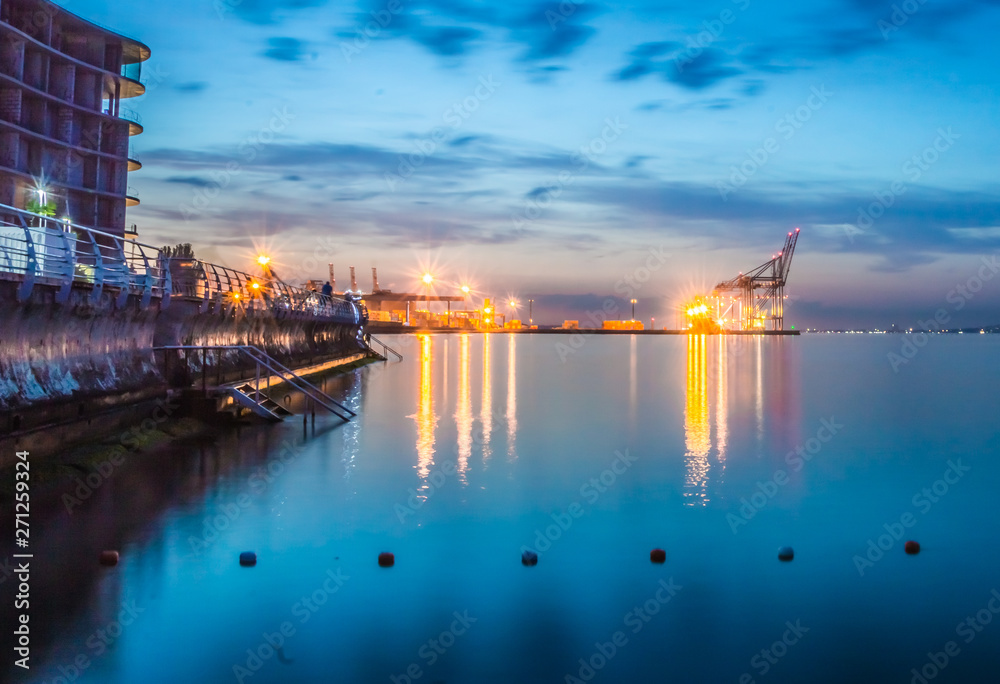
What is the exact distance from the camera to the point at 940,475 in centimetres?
1912

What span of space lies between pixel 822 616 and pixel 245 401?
1706cm

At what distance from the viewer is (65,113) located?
58094 mm

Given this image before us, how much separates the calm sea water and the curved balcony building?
139ft

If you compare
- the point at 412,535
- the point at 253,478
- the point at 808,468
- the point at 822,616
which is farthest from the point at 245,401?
the point at 822,616

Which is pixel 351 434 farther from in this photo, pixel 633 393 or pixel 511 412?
pixel 633 393

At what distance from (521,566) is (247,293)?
23750 mm

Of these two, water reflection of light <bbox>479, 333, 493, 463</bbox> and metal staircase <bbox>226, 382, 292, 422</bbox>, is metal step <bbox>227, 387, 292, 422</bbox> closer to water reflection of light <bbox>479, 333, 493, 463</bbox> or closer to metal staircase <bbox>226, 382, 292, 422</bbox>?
metal staircase <bbox>226, 382, 292, 422</bbox>

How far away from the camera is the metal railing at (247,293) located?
26297 millimetres

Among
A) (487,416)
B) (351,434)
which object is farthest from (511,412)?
(351,434)

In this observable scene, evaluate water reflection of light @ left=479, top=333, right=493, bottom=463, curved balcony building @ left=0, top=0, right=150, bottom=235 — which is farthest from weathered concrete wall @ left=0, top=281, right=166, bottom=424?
curved balcony building @ left=0, top=0, right=150, bottom=235

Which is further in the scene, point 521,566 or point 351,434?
point 351,434

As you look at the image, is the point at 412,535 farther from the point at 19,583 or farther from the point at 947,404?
the point at 947,404

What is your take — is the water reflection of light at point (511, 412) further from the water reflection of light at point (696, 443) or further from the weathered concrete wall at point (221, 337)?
the weathered concrete wall at point (221, 337)

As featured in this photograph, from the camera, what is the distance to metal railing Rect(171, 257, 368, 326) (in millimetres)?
26297
